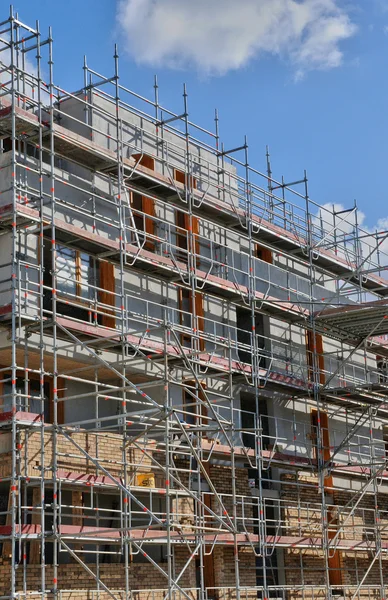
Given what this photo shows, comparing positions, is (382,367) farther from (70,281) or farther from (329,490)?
(70,281)

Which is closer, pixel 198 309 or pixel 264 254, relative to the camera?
pixel 198 309

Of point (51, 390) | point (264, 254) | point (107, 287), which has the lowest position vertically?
point (51, 390)

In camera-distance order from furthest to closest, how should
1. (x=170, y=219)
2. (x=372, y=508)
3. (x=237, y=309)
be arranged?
1. (x=372, y=508)
2. (x=237, y=309)
3. (x=170, y=219)

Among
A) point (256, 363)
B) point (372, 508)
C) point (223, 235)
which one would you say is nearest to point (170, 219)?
→ point (223, 235)

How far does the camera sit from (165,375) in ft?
60.5

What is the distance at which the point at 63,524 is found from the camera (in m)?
20.1

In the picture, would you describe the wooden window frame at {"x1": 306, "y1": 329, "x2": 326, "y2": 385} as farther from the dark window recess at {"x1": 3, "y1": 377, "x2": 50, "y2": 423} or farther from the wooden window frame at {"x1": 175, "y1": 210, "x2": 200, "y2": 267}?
the dark window recess at {"x1": 3, "y1": 377, "x2": 50, "y2": 423}

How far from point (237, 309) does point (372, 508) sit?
6.78 metres

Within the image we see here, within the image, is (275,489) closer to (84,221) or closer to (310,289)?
(310,289)

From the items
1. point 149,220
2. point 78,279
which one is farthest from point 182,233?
point 78,279

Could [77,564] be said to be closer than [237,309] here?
Yes

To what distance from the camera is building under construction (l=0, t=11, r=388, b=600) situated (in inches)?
757

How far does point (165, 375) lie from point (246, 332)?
7413mm

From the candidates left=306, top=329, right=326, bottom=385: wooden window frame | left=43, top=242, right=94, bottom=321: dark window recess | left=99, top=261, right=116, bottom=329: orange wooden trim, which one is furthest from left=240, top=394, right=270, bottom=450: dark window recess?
left=43, top=242, right=94, bottom=321: dark window recess
